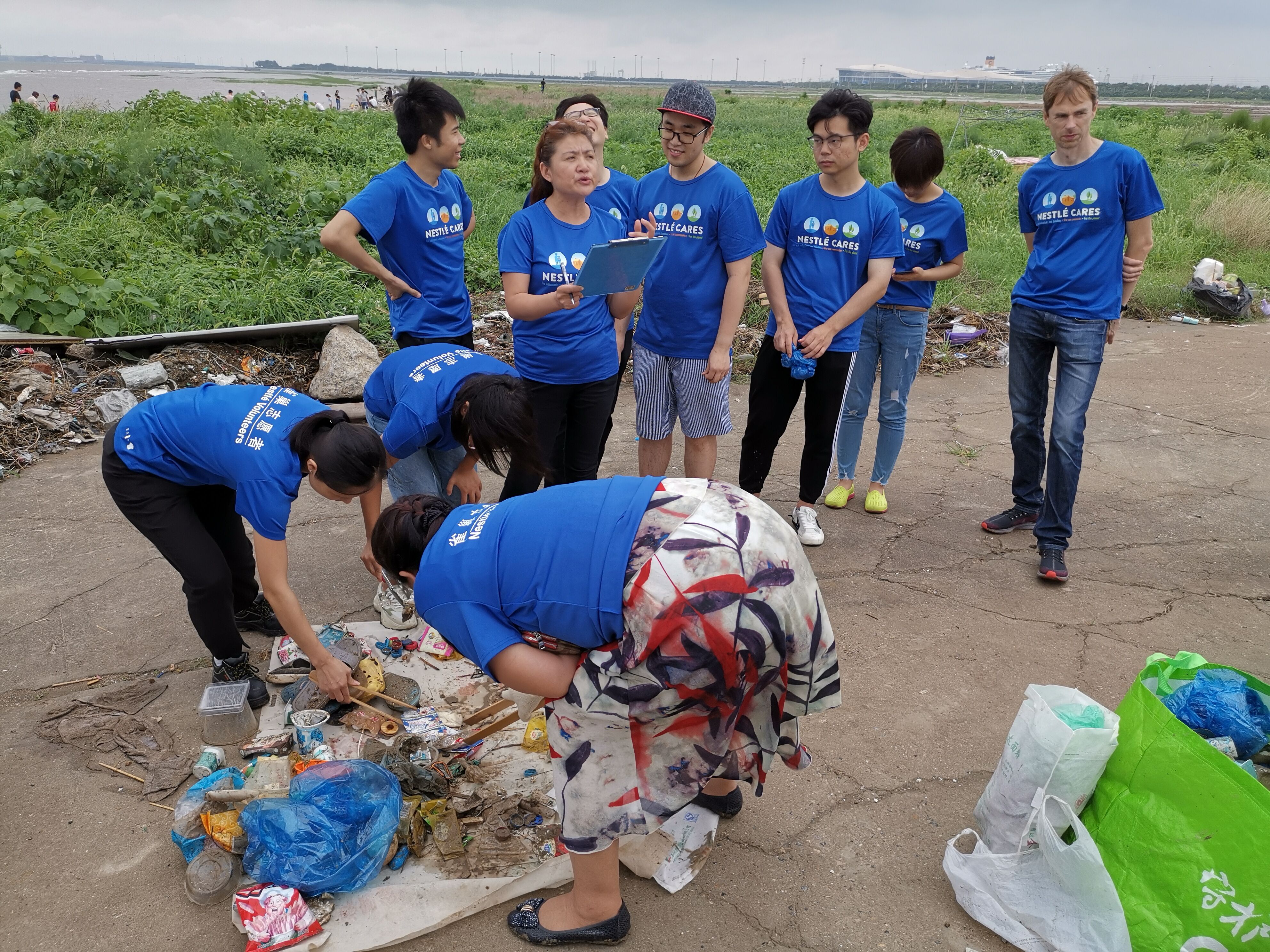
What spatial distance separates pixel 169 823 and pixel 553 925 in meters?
1.23

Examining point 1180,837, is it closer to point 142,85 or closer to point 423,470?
point 423,470

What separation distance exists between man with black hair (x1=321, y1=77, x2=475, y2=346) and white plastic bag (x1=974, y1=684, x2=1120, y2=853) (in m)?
2.66

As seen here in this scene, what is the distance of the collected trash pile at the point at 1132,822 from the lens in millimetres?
1897

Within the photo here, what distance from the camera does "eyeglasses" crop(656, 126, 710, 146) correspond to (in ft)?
12.0

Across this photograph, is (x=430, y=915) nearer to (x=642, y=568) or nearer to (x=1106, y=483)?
(x=642, y=568)

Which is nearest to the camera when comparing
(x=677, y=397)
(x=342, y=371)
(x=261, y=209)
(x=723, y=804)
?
(x=723, y=804)

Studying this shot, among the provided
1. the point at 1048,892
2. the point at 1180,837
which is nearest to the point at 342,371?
the point at 1048,892

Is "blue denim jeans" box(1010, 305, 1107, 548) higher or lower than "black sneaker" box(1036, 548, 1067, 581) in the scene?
higher

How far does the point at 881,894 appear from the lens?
2346 millimetres

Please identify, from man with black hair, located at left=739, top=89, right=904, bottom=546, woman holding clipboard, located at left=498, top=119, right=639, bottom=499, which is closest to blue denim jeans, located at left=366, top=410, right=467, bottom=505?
woman holding clipboard, located at left=498, top=119, right=639, bottom=499

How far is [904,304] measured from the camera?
4254 millimetres

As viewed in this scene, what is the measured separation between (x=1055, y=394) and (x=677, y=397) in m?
1.69

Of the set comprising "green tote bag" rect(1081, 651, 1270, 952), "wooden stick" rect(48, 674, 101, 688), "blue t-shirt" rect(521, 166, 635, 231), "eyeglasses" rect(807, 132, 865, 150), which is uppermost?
"eyeglasses" rect(807, 132, 865, 150)

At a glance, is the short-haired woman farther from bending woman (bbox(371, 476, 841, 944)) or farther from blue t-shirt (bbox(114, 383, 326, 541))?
blue t-shirt (bbox(114, 383, 326, 541))
